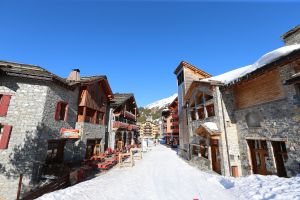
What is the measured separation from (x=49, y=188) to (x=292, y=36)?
797 inches

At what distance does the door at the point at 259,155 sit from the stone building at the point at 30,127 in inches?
586

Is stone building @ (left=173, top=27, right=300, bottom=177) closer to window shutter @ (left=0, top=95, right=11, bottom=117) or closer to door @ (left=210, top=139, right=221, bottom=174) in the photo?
door @ (left=210, top=139, right=221, bottom=174)

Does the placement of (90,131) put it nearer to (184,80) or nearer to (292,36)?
(184,80)

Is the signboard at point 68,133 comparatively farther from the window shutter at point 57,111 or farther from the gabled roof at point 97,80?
the gabled roof at point 97,80

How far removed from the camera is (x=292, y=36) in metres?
13.1

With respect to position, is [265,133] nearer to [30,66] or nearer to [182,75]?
[182,75]

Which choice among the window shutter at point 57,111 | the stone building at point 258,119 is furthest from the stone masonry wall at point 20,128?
the stone building at point 258,119

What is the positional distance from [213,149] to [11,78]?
60.0ft

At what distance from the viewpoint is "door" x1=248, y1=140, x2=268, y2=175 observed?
1120cm

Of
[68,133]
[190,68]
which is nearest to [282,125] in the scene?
[68,133]

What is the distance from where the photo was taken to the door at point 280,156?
32.4 ft

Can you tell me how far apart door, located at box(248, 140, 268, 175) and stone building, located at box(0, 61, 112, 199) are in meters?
14.9

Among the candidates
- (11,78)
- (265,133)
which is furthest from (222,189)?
(11,78)

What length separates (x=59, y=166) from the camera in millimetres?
13586
